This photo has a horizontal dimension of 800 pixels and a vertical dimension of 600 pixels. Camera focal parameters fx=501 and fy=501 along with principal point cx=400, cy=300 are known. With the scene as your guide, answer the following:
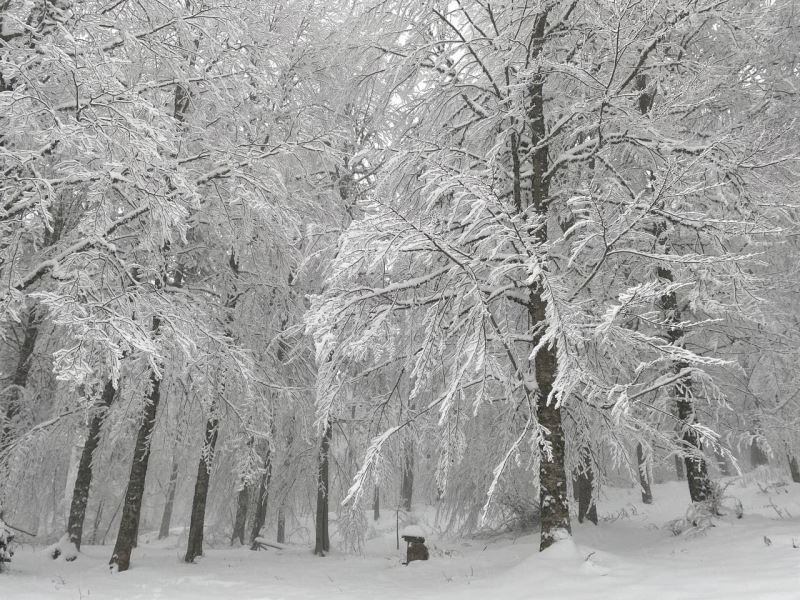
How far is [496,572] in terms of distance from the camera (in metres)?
6.37

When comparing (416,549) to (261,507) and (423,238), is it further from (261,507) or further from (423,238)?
(423,238)

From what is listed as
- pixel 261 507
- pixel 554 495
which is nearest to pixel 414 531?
pixel 554 495

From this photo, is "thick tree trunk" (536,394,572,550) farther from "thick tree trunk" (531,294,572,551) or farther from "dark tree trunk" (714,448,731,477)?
"dark tree trunk" (714,448,731,477)

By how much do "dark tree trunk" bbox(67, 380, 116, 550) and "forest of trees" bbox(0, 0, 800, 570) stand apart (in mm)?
67

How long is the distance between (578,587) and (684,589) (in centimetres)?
80

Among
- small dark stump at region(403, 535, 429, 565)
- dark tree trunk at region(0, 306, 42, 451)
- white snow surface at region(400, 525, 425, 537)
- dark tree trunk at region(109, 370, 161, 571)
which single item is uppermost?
dark tree trunk at region(0, 306, 42, 451)

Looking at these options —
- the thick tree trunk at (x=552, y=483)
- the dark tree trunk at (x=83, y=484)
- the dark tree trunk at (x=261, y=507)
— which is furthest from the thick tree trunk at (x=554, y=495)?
the dark tree trunk at (x=261, y=507)

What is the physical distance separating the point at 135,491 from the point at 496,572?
6162mm

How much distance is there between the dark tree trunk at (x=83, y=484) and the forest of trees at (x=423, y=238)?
0.07 meters

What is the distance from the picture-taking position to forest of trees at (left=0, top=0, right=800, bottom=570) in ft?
15.4

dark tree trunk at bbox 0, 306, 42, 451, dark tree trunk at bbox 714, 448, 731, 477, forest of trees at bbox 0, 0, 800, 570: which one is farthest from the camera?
dark tree trunk at bbox 0, 306, 42, 451

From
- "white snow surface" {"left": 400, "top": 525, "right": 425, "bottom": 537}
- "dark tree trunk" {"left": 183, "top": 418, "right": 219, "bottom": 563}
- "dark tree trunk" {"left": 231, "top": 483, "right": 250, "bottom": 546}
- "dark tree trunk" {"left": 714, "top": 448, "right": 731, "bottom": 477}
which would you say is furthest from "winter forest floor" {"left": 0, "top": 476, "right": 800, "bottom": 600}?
"dark tree trunk" {"left": 231, "top": 483, "right": 250, "bottom": 546}

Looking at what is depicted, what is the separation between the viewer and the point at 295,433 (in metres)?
11.1

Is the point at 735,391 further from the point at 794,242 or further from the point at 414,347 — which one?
the point at 414,347
